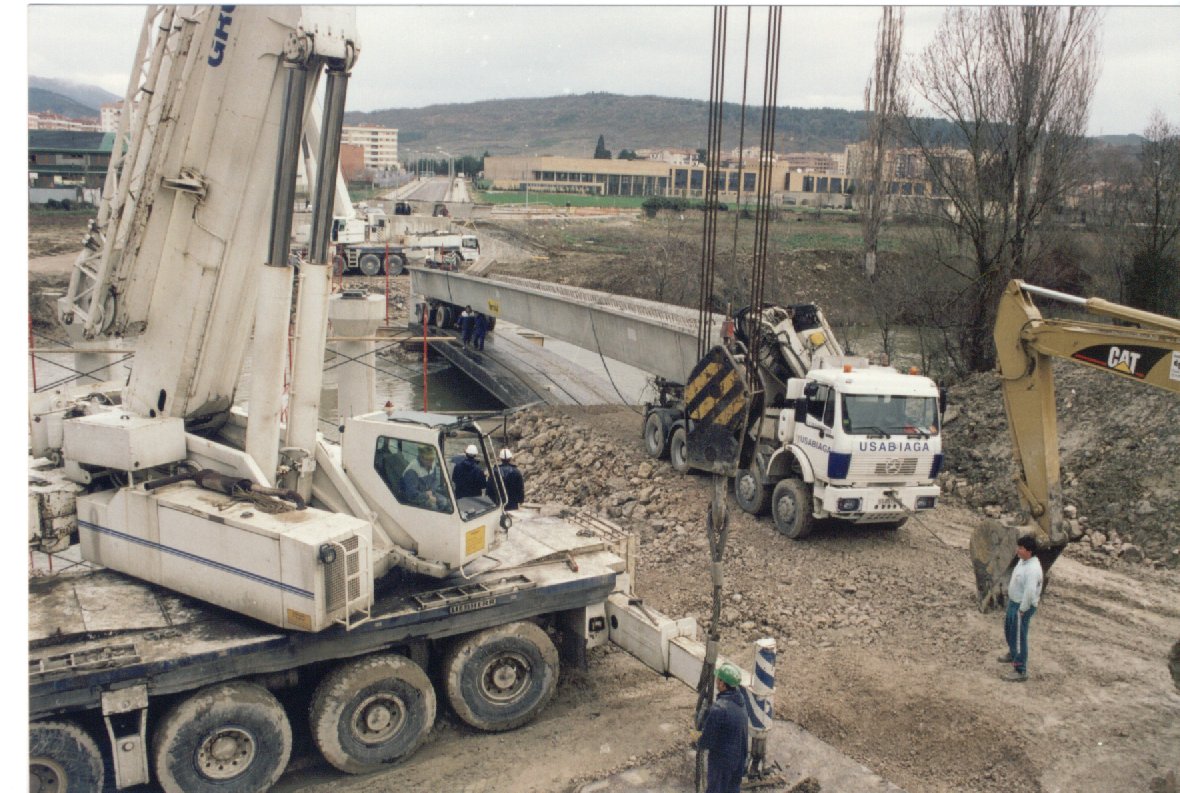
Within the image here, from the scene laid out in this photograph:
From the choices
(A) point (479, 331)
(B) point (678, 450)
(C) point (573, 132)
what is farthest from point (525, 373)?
(C) point (573, 132)

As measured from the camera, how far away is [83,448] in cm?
709

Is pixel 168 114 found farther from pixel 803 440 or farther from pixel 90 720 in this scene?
pixel 803 440

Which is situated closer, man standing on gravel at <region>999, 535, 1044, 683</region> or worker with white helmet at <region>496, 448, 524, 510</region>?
man standing on gravel at <region>999, 535, 1044, 683</region>

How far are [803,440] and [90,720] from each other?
858cm

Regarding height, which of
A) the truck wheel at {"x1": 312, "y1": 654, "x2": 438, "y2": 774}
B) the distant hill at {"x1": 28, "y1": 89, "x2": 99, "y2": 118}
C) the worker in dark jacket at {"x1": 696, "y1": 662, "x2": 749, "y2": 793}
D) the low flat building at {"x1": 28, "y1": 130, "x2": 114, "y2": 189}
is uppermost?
the distant hill at {"x1": 28, "y1": 89, "x2": 99, "y2": 118}

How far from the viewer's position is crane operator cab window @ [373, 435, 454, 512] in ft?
24.4

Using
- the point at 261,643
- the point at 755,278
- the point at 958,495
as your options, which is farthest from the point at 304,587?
the point at 958,495

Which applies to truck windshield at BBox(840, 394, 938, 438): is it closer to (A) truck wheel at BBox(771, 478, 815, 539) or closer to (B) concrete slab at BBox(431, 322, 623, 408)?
(A) truck wheel at BBox(771, 478, 815, 539)

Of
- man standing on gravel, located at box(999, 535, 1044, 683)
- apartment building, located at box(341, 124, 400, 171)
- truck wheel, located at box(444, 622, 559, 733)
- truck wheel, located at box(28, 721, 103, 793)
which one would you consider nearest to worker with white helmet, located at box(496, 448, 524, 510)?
truck wheel, located at box(444, 622, 559, 733)

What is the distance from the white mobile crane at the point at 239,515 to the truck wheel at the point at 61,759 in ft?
0.04

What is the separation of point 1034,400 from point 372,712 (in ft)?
23.3

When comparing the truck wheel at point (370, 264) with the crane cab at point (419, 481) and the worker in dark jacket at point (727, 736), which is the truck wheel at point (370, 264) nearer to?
the crane cab at point (419, 481)

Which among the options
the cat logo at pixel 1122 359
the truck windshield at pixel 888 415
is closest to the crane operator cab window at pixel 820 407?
the truck windshield at pixel 888 415

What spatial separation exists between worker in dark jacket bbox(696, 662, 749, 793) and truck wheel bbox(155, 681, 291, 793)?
310 cm
